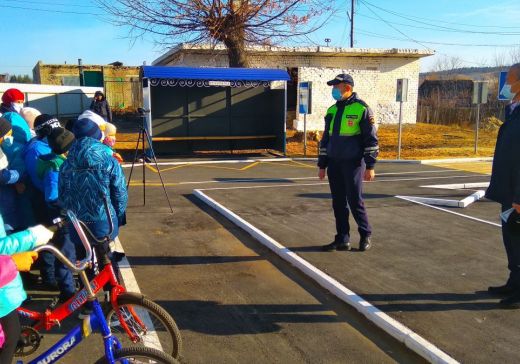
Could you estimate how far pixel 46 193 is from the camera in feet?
14.6

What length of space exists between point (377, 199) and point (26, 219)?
6.38 m

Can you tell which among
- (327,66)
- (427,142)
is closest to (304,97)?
(427,142)

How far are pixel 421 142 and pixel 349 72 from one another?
4981mm

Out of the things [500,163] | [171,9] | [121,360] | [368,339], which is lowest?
[368,339]

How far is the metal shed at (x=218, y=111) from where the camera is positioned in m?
15.9

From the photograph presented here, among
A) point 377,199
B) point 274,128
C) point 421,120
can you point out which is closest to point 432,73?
point 421,120

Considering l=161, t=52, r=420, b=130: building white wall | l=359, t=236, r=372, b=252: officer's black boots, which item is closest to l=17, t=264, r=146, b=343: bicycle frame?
l=359, t=236, r=372, b=252: officer's black boots

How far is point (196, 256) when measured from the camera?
5898 millimetres

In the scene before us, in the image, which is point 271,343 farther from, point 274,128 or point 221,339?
point 274,128

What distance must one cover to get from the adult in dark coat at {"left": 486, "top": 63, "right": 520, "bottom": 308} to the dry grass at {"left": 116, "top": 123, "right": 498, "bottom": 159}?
13.3 m

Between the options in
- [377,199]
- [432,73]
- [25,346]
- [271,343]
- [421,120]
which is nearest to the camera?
[25,346]

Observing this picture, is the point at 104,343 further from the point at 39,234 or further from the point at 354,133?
the point at 354,133

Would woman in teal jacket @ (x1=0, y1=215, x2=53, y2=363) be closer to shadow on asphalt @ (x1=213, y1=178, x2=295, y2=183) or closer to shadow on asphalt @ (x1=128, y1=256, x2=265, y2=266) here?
shadow on asphalt @ (x1=128, y1=256, x2=265, y2=266)

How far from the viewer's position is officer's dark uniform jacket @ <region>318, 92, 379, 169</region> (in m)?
5.48
